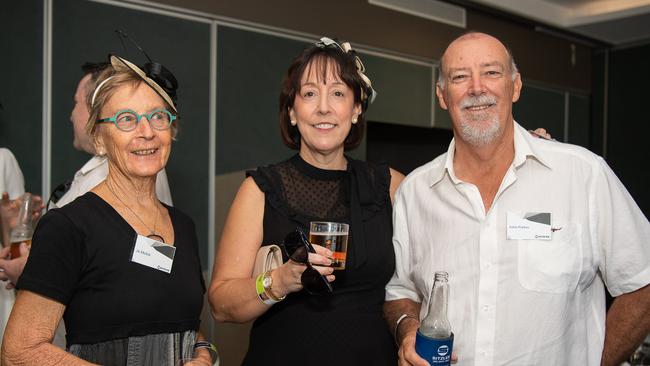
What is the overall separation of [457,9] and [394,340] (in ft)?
14.0

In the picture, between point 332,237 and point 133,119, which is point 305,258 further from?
point 133,119

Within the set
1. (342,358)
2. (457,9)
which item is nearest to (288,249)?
(342,358)

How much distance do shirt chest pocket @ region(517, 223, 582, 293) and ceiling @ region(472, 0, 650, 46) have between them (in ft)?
14.2

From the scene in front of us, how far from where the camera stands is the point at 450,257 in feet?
5.57

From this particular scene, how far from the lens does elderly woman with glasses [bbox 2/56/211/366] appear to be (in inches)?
49.0

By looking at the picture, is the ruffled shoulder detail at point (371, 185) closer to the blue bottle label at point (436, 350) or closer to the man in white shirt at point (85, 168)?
the blue bottle label at point (436, 350)

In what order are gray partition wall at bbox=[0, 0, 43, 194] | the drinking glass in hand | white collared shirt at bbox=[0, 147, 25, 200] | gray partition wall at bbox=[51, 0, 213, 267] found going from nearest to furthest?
1. the drinking glass in hand
2. white collared shirt at bbox=[0, 147, 25, 200]
3. gray partition wall at bbox=[0, 0, 43, 194]
4. gray partition wall at bbox=[51, 0, 213, 267]

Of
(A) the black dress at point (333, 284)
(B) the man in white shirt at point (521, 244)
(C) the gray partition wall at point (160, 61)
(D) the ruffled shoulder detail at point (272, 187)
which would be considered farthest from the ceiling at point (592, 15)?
(D) the ruffled shoulder detail at point (272, 187)

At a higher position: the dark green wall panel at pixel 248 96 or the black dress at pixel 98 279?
the dark green wall panel at pixel 248 96

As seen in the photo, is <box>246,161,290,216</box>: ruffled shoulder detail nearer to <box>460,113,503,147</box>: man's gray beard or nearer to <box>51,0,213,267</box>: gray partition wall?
<box>460,113,503,147</box>: man's gray beard

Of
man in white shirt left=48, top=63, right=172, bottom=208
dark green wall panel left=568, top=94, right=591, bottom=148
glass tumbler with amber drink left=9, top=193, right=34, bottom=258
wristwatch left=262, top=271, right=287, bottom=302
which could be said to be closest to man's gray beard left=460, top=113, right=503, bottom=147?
wristwatch left=262, top=271, right=287, bottom=302

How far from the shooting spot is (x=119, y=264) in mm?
1371

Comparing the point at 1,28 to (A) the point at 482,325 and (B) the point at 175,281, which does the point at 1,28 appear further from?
(A) the point at 482,325

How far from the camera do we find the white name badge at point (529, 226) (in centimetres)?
162
